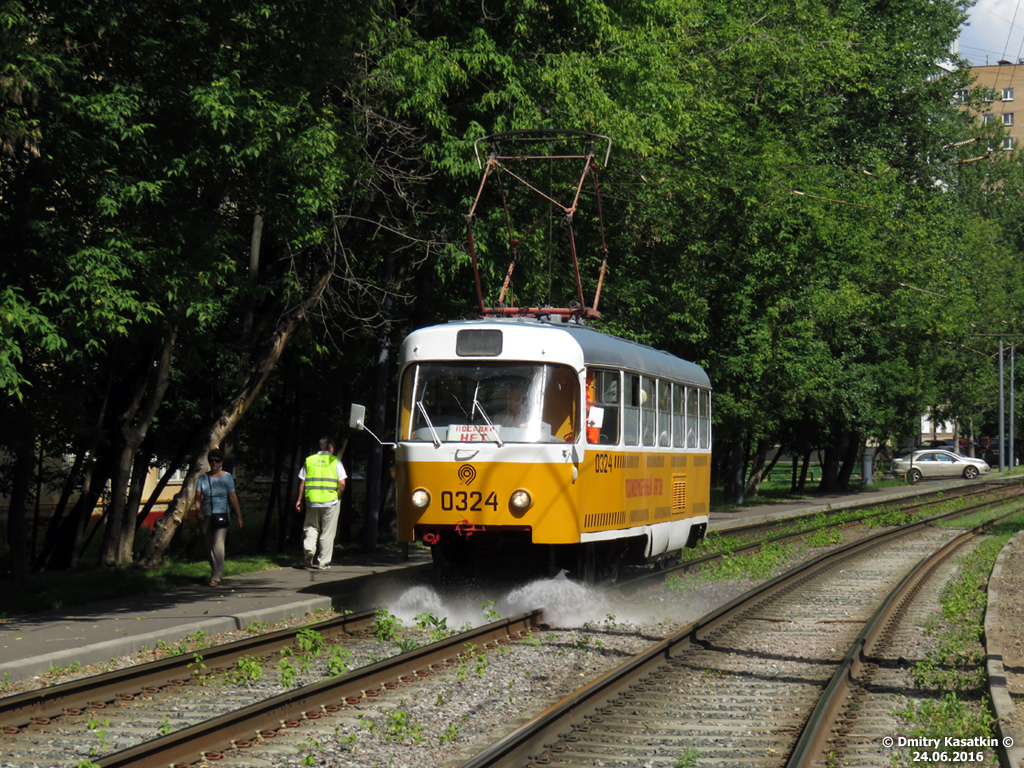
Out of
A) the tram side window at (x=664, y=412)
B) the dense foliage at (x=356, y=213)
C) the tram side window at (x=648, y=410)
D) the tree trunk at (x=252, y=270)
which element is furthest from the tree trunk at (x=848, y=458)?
the tram side window at (x=648, y=410)

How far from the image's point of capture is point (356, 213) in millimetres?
20125

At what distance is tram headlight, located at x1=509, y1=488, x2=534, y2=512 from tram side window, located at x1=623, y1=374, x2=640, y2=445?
214 centimetres

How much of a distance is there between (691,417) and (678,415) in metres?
1.09

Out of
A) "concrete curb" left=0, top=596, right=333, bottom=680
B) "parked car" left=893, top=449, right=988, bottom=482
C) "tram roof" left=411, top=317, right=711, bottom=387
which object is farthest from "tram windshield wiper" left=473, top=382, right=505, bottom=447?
"parked car" left=893, top=449, right=988, bottom=482

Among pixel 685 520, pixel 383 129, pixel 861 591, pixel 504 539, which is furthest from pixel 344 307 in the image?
pixel 861 591

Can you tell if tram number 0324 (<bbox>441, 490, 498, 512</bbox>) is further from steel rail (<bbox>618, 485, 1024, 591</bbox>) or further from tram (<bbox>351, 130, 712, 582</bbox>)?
steel rail (<bbox>618, 485, 1024, 591</bbox>)

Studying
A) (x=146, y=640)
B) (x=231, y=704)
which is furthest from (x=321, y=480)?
(x=231, y=704)

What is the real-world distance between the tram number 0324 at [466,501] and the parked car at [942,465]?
2211 inches

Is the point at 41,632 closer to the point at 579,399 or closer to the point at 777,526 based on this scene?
the point at 579,399

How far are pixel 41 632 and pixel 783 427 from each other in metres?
34.5

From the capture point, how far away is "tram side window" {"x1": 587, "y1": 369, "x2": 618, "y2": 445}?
44.1ft

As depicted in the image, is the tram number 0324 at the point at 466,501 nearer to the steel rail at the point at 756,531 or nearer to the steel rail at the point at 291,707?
the steel rail at the point at 291,707

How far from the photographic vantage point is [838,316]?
34188 mm

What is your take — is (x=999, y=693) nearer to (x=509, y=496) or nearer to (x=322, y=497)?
(x=509, y=496)
